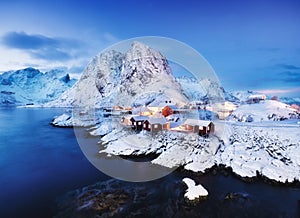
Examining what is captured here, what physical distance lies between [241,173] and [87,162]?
10.0m

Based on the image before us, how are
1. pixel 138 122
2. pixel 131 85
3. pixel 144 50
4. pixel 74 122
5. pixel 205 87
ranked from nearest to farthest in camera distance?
pixel 205 87 < pixel 138 122 < pixel 144 50 < pixel 74 122 < pixel 131 85

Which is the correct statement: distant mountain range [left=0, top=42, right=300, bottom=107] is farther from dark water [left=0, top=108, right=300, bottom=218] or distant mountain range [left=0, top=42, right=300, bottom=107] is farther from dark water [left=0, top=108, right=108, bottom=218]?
dark water [left=0, top=108, right=300, bottom=218]

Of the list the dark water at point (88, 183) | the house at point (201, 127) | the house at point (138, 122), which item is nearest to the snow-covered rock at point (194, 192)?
the dark water at point (88, 183)

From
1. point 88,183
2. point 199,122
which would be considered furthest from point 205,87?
point 88,183

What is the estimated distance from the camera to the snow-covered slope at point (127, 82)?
1548 inches

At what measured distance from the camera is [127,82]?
63.3 m

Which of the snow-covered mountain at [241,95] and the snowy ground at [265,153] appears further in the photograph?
the snow-covered mountain at [241,95]

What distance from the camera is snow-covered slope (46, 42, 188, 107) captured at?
39.3 m

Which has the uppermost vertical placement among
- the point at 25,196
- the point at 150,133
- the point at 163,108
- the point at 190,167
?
the point at 163,108

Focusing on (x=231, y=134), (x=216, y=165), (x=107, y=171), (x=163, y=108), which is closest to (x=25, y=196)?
(x=107, y=171)

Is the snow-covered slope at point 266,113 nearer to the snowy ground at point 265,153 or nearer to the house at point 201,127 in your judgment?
the snowy ground at point 265,153

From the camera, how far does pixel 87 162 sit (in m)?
14.0

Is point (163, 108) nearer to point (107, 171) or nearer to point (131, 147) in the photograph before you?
point (131, 147)

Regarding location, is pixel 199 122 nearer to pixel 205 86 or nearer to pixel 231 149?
pixel 231 149
